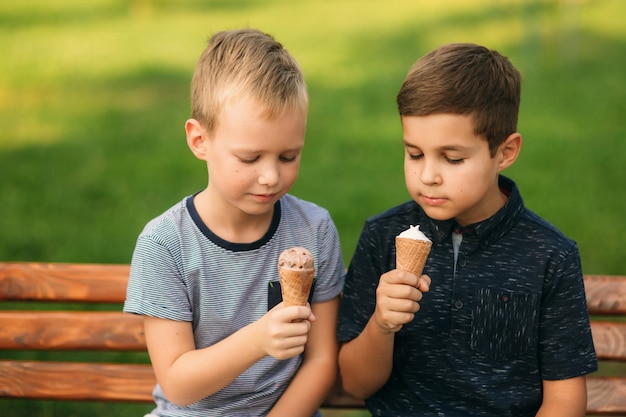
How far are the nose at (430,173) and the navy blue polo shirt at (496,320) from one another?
253mm

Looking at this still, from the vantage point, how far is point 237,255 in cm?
312

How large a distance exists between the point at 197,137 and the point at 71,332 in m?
1.05

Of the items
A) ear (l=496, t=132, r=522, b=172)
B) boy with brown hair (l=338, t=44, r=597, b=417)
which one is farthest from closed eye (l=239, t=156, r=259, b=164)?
ear (l=496, t=132, r=522, b=172)

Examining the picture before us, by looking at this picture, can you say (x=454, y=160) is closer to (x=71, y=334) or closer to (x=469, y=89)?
(x=469, y=89)

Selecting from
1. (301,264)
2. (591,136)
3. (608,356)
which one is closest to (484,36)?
(591,136)

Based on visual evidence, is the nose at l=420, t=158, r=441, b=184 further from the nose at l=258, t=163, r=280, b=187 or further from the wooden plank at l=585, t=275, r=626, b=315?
the wooden plank at l=585, t=275, r=626, b=315

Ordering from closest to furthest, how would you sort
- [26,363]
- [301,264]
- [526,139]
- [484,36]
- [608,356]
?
[301,264], [608,356], [26,363], [526,139], [484,36]

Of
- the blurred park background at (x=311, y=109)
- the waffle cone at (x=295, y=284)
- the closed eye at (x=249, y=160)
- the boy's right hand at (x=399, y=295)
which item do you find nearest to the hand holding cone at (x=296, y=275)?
the waffle cone at (x=295, y=284)

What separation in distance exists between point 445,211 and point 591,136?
20.0 feet

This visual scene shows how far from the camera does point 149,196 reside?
751cm

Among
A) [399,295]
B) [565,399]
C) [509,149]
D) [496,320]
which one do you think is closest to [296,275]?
[399,295]

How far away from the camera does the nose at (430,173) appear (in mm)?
2920

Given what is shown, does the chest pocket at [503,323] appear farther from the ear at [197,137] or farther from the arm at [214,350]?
the ear at [197,137]

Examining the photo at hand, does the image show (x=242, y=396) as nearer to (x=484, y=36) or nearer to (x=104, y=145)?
(x=104, y=145)
